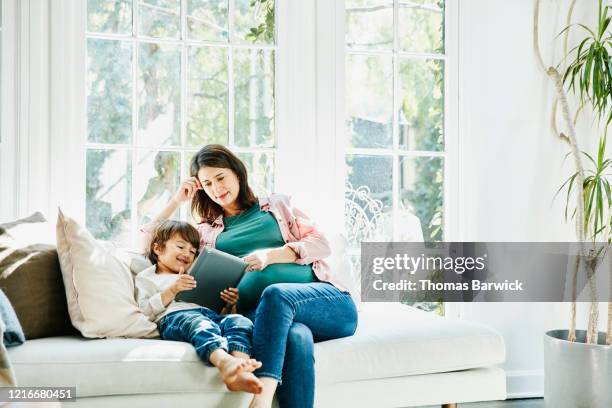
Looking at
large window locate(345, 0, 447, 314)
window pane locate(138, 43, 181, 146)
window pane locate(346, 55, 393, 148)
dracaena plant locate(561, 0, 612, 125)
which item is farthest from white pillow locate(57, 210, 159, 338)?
dracaena plant locate(561, 0, 612, 125)

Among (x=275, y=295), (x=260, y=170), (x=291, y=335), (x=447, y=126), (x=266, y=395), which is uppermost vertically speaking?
(x=447, y=126)

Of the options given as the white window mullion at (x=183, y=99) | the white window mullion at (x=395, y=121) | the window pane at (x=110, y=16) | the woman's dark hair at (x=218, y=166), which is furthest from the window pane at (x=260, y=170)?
the window pane at (x=110, y=16)

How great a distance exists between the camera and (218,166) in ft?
8.82

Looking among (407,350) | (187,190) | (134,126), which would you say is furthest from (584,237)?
(134,126)

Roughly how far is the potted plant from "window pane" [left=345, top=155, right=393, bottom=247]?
2.89ft

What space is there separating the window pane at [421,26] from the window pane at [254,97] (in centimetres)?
74

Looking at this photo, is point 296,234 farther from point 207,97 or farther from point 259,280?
point 207,97

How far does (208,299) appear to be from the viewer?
2.39 metres

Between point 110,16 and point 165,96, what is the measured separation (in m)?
0.44

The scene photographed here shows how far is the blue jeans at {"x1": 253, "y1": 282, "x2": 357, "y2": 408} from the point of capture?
2.06 m

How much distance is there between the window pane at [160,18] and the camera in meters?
3.04

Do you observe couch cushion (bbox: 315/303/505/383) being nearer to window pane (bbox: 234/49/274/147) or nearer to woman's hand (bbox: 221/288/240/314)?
woman's hand (bbox: 221/288/240/314)

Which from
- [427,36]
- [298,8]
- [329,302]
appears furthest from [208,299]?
[427,36]

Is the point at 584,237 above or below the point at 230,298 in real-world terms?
above
